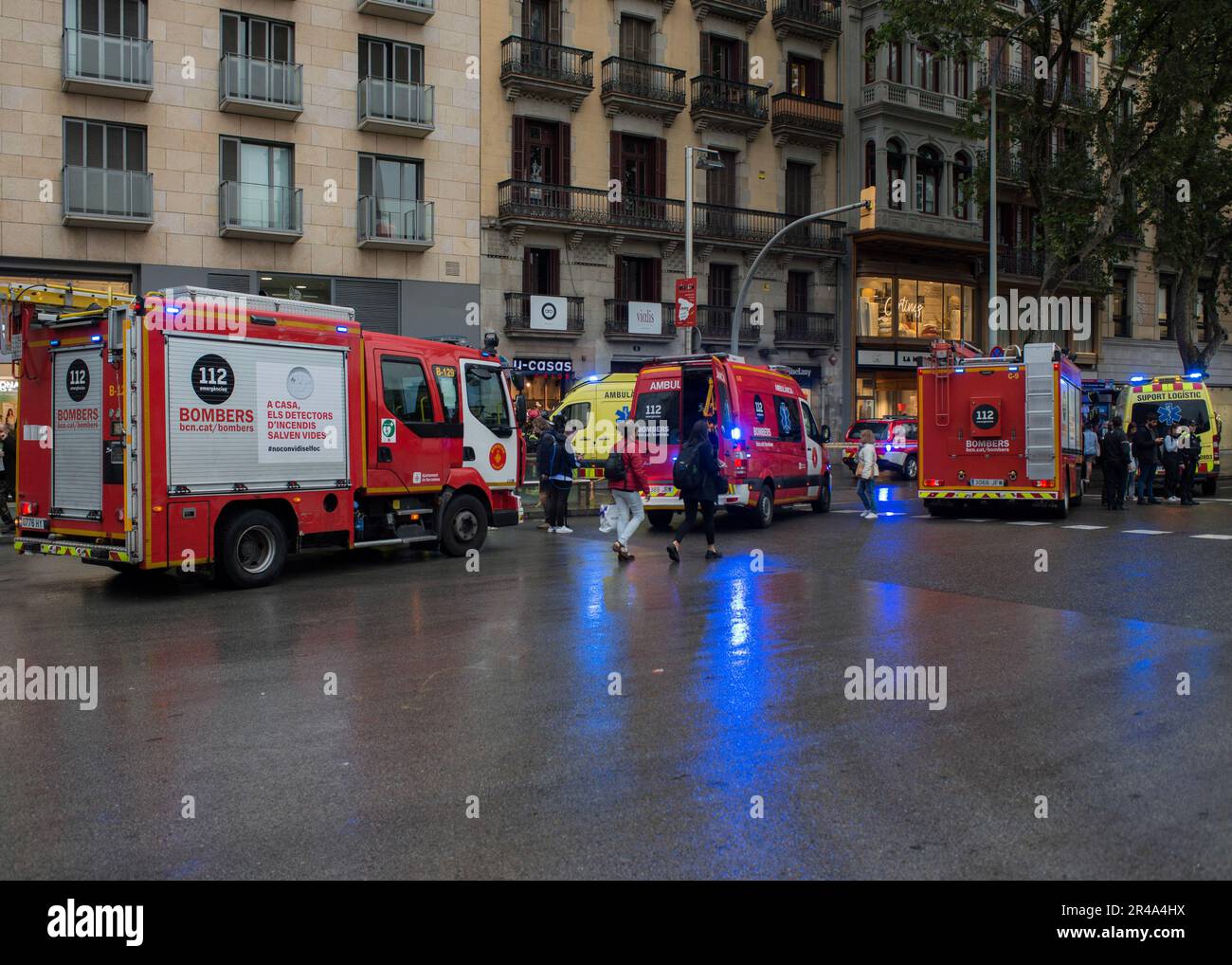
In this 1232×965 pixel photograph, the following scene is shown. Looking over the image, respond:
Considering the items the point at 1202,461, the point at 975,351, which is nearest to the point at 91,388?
the point at 975,351

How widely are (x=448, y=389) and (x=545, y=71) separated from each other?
777 inches

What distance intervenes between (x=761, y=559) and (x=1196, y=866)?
9.46m

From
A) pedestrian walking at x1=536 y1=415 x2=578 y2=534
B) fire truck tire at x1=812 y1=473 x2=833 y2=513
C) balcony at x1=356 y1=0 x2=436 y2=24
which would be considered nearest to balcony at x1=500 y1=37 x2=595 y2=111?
balcony at x1=356 y1=0 x2=436 y2=24

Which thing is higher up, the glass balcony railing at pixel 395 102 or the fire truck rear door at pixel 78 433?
the glass balcony railing at pixel 395 102

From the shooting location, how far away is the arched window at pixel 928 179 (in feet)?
125

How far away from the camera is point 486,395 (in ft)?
47.3

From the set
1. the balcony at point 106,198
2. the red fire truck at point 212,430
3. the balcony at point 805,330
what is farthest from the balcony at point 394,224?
the red fire truck at point 212,430

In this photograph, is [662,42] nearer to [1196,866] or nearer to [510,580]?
[510,580]

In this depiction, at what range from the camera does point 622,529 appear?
1348 centimetres

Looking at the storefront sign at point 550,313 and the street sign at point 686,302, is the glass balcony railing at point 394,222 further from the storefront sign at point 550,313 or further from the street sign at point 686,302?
the street sign at point 686,302

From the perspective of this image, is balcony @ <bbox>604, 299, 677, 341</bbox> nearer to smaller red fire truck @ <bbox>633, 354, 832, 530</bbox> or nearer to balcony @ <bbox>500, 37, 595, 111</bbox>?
balcony @ <bbox>500, 37, 595, 111</bbox>

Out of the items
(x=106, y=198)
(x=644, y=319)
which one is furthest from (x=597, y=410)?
(x=106, y=198)

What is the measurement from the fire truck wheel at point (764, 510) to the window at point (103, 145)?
1702 cm

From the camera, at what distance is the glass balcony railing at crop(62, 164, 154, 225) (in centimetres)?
2369
